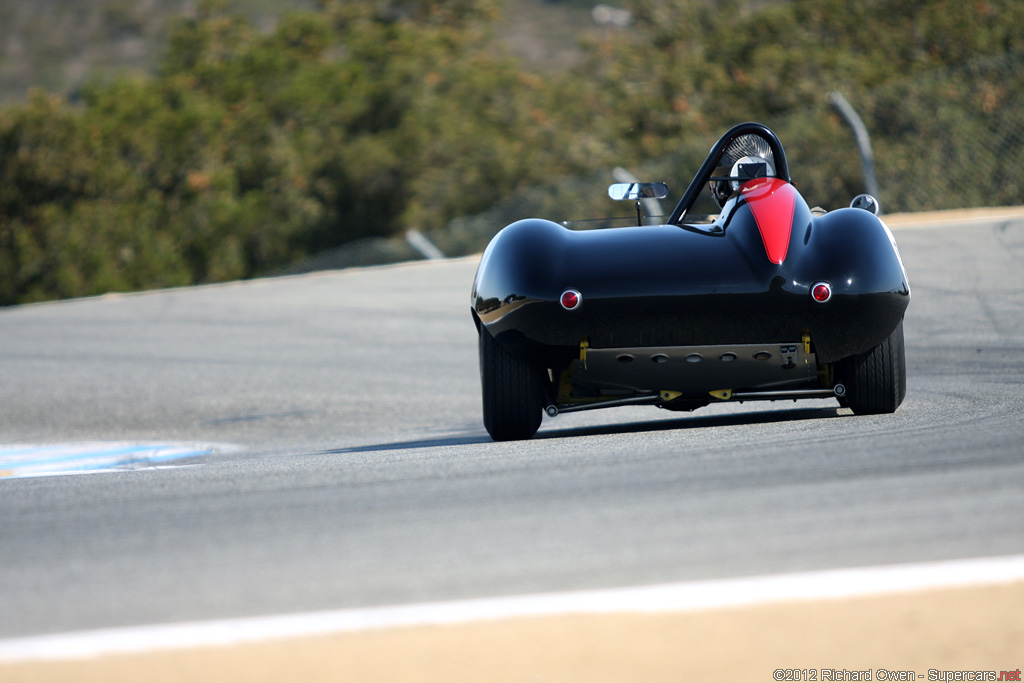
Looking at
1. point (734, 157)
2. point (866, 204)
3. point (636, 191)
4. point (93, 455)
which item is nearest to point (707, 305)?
point (636, 191)

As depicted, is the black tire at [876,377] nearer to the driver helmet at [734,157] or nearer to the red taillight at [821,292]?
the red taillight at [821,292]

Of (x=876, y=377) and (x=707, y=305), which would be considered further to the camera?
(x=876, y=377)

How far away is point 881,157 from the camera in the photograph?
1969 centimetres

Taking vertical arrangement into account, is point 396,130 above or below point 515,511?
below

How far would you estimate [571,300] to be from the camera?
4734 mm

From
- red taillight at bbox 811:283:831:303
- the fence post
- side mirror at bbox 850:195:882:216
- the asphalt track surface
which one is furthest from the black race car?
the fence post

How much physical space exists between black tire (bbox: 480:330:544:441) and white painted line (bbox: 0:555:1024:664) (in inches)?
106

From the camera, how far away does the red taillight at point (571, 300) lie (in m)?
4.73

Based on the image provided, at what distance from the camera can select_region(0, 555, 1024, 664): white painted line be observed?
7.65 feet

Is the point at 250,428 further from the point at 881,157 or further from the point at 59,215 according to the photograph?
the point at 59,215

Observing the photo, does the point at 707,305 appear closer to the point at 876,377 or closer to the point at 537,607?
the point at 876,377

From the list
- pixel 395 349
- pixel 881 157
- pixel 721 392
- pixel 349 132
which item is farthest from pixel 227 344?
pixel 349 132

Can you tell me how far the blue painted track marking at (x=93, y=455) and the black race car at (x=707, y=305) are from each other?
2.81m

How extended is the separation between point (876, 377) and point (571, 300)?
4.66 ft
